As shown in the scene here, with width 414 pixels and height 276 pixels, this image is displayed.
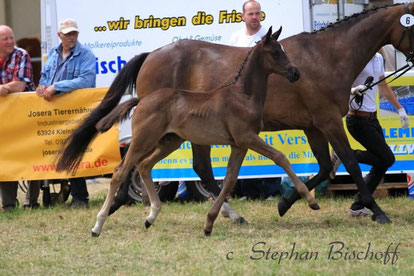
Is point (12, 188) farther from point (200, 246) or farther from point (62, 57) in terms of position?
point (200, 246)

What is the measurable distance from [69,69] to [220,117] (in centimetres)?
321

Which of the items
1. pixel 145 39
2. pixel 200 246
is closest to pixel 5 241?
pixel 200 246

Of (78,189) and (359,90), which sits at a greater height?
(359,90)

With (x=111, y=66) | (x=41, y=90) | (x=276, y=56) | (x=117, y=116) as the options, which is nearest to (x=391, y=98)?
(x=276, y=56)

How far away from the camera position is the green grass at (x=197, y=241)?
625cm

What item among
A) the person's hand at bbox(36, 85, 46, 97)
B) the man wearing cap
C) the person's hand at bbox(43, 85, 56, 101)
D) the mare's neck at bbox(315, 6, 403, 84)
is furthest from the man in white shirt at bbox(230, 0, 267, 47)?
the person's hand at bbox(36, 85, 46, 97)

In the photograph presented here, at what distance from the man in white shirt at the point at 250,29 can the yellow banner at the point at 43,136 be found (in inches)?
71.1

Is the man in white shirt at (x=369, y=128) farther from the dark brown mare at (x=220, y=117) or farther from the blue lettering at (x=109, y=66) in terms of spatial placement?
the blue lettering at (x=109, y=66)

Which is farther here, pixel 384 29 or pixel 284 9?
pixel 284 9

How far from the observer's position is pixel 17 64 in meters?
10.6

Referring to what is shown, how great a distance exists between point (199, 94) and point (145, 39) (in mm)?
3199

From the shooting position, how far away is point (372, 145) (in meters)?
8.79

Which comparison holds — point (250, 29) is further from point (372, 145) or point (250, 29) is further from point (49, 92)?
point (49, 92)

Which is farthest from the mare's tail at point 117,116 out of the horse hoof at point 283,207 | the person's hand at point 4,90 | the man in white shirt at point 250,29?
the person's hand at point 4,90
